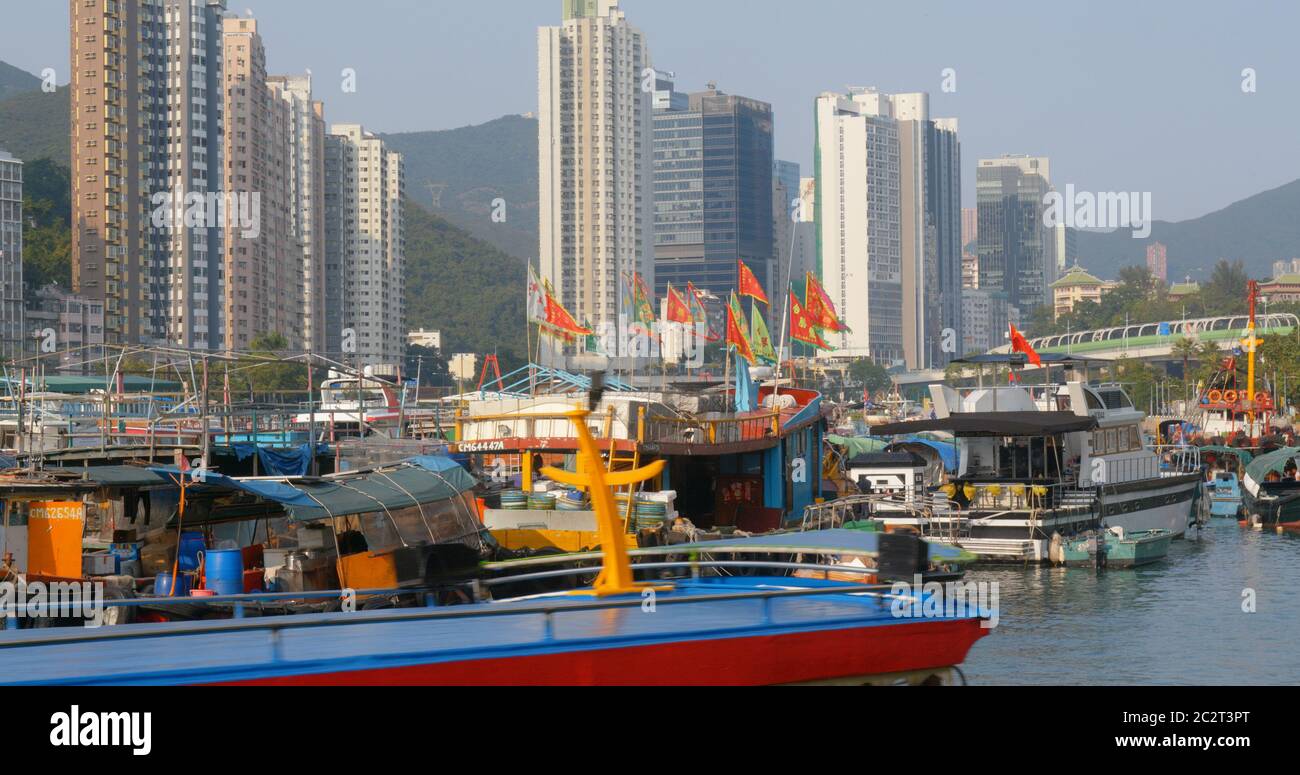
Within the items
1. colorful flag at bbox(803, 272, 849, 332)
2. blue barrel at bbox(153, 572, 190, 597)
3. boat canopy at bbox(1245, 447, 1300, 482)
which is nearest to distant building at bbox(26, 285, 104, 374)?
colorful flag at bbox(803, 272, 849, 332)

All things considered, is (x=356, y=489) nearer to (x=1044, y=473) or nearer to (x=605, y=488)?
(x=605, y=488)

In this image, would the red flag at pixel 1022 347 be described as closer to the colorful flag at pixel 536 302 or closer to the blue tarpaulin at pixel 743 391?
the blue tarpaulin at pixel 743 391

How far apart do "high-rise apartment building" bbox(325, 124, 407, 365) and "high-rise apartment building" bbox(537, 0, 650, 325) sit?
64.8 feet

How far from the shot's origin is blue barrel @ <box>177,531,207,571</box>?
19234 millimetres

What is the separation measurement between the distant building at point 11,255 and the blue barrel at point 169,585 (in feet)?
271

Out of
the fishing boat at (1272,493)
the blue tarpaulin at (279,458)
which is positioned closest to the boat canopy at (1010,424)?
the fishing boat at (1272,493)

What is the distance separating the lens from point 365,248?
160m

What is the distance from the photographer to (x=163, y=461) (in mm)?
23172

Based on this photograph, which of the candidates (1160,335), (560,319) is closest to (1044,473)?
(560,319)

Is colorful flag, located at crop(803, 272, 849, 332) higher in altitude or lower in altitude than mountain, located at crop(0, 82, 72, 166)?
lower

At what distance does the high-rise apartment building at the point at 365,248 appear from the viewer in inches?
6156

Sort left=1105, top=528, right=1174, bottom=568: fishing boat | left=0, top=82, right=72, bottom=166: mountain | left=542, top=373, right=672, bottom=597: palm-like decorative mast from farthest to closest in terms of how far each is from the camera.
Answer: left=0, top=82, right=72, bottom=166: mountain → left=1105, top=528, right=1174, bottom=568: fishing boat → left=542, top=373, right=672, bottom=597: palm-like decorative mast

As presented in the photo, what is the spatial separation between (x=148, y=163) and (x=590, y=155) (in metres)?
71.6

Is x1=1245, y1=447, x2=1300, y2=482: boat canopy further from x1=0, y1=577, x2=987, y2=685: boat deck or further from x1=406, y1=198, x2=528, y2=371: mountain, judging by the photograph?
x1=406, y1=198, x2=528, y2=371: mountain
